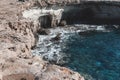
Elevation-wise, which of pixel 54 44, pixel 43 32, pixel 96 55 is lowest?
pixel 96 55

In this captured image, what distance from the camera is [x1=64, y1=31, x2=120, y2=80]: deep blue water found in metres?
38.6

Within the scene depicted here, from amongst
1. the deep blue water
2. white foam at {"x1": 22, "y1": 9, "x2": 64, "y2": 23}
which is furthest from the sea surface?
white foam at {"x1": 22, "y1": 9, "x2": 64, "y2": 23}

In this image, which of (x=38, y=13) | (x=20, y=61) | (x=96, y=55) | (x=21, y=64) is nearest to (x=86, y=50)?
(x=96, y=55)

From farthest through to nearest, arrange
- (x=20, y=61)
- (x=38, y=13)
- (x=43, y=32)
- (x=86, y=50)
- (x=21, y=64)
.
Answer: (x=38, y=13)
(x=43, y=32)
(x=86, y=50)
(x=20, y=61)
(x=21, y=64)

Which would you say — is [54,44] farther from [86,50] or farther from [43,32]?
[43,32]

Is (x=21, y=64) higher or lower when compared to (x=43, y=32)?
higher

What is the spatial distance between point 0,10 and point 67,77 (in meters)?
31.4

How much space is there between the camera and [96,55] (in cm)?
4497

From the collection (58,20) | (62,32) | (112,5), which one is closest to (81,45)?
(62,32)

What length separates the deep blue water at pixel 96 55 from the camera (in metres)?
38.6

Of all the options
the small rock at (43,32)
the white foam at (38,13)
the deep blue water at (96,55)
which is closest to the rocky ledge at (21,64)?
the deep blue water at (96,55)

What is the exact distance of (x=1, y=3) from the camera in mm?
56688

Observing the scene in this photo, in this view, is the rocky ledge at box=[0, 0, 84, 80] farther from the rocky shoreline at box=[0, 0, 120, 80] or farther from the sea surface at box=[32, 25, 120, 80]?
the sea surface at box=[32, 25, 120, 80]

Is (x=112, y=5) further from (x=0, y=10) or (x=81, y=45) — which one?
(x=0, y=10)
